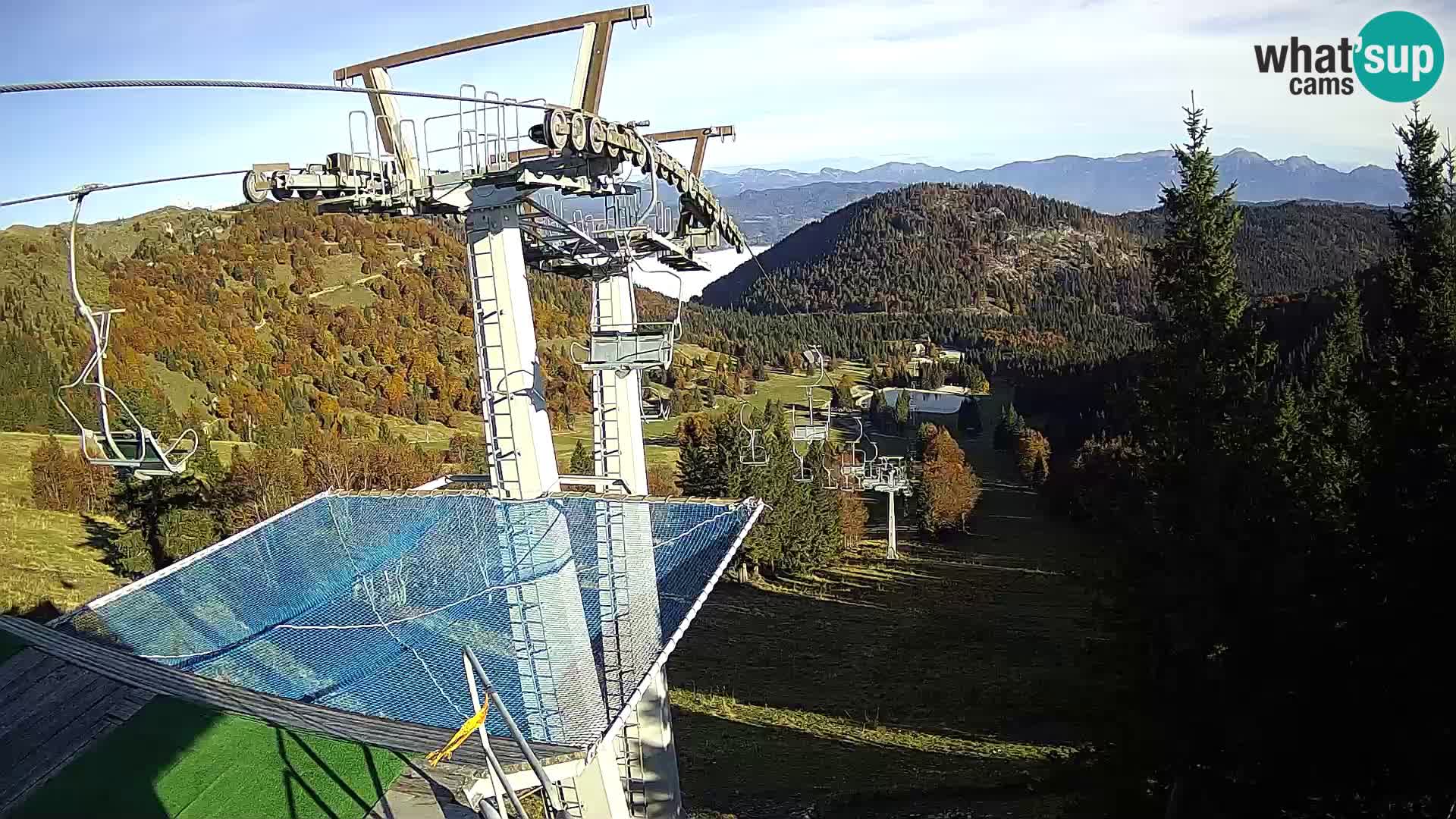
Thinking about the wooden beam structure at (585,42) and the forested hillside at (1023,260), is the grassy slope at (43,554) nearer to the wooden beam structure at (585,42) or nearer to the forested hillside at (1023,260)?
the wooden beam structure at (585,42)

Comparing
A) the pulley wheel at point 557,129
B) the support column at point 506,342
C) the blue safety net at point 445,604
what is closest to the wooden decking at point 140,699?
the blue safety net at point 445,604

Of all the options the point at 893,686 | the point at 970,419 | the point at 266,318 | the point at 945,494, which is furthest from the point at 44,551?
the point at 970,419

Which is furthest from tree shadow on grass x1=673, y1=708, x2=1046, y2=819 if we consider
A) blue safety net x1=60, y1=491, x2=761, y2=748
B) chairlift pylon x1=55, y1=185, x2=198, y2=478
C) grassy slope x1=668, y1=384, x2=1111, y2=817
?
chairlift pylon x1=55, y1=185, x2=198, y2=478

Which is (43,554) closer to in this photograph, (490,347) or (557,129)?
(490,347)

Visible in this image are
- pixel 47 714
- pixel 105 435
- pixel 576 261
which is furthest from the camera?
pixel 576 261

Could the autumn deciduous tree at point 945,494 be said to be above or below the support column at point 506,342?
below

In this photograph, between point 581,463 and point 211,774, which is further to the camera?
point 581,463
